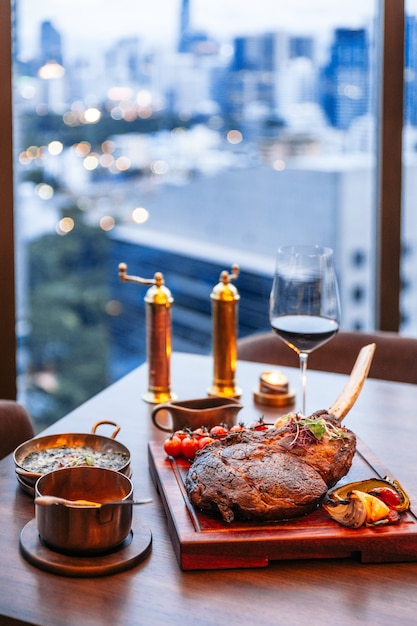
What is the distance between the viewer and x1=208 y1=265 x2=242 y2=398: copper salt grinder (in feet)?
5.97

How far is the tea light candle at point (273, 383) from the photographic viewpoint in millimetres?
1787

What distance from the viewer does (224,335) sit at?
72.2 inches

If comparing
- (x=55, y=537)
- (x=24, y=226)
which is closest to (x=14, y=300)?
(x=24, y=226)

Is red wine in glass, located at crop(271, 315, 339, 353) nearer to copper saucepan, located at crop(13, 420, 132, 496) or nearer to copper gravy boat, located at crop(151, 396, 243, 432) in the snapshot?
copper gravy boat, located at crop(151, 396, 243, 432)

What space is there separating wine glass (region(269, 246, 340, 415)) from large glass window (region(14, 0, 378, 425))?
1370 mm

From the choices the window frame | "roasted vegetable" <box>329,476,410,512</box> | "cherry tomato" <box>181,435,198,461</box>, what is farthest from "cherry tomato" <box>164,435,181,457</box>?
the window frame

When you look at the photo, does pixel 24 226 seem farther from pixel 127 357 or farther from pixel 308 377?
pixel 308 377

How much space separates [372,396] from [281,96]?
1344 mm

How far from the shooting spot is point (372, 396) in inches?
74.0

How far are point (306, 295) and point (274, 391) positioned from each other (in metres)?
0.32

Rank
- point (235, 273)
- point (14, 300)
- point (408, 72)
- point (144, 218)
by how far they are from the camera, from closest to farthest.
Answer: point (235, 273) → point (14, 300) → point (408, 72) → point (144, 218)

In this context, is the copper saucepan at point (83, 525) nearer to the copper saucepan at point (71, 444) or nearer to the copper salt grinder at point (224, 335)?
the copper saucepan at point (71, 444)

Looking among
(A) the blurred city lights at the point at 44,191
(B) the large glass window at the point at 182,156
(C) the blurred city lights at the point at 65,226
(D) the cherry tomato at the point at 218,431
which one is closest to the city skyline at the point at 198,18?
(B) the large glass window at the point at 182,156

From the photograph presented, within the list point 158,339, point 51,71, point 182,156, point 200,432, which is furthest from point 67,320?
point 200,432
